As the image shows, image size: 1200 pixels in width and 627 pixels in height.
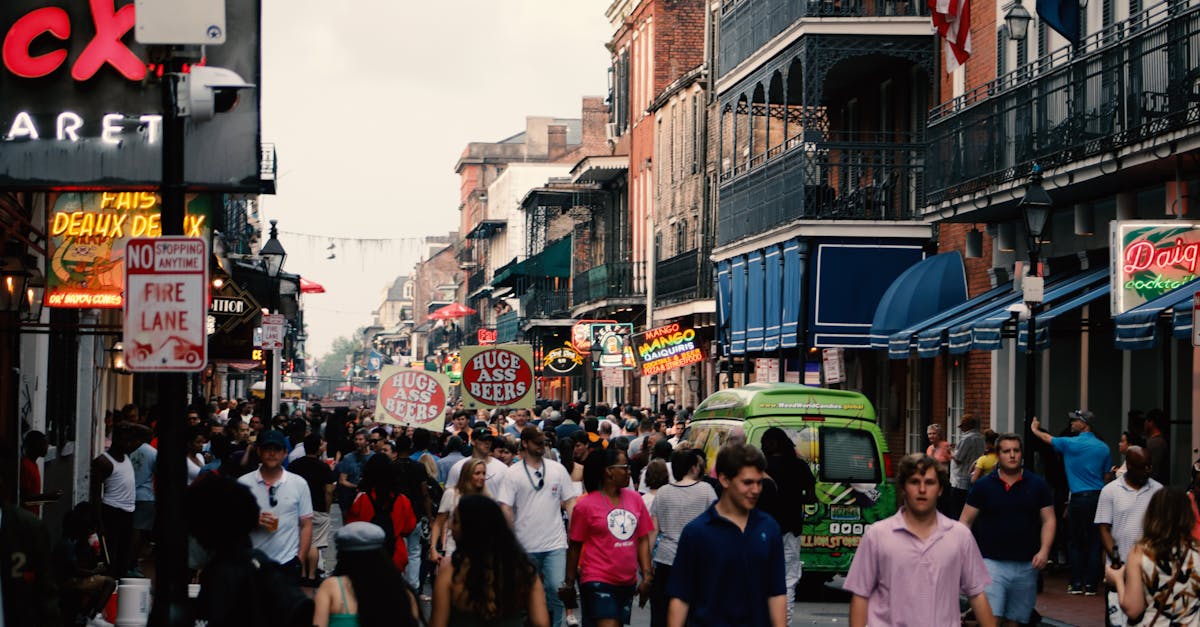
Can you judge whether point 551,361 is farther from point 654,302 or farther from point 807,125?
point 807,125

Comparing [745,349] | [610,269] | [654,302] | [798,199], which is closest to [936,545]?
[798,199]

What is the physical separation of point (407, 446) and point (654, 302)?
1388 inches

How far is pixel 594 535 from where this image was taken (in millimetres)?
13047

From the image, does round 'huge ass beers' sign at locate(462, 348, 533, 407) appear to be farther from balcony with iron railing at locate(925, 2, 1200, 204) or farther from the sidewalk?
the sidewalk

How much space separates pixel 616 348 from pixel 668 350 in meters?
8.82

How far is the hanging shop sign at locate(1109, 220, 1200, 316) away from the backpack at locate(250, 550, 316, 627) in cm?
1273

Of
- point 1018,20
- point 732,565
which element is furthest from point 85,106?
point 1018,20

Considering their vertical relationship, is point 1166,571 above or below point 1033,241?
below

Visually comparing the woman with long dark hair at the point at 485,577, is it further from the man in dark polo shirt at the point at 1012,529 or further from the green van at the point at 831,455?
the green van at the point at 831,455

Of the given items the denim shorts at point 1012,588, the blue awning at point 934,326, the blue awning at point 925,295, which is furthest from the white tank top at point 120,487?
the blue awning at point 925,295

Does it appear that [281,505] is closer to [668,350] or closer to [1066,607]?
[1066,607]

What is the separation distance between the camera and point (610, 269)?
192 ft

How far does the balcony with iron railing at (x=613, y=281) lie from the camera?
57.2 metres

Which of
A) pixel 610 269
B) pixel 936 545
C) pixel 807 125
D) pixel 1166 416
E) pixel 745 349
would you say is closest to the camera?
pixel 936 545
